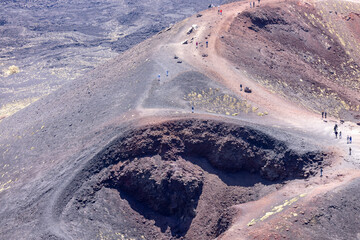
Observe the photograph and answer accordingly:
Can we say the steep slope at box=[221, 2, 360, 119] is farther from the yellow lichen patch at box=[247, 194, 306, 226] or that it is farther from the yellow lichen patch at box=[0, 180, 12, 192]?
the yellow lichen patch at box=[0, 180, 12, 192]

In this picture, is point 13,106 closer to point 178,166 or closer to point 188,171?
point 178,166

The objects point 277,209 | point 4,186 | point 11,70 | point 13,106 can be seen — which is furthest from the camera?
point 11,70

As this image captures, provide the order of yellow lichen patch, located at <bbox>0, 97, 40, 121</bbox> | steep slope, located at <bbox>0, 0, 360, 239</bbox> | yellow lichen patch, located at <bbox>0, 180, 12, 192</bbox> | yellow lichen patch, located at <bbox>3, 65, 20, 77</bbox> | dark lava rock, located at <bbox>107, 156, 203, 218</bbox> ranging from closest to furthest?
steep slope, located at <bbox>0, 0, 360, 239</bbox> < dark lava rock, located at <bbox>107, 156, 203, 218</bbox> < yellow lichen patch, located at <bbox>0, 180, 12, 192</bbox> < yellow lichen patch, located at <bbox>0, 97, 40, 121</bbox> < yellow lichen patch, located at <bbox>3, 65, 20, 77</bbox>

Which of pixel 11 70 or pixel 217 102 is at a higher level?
pixel 217 102

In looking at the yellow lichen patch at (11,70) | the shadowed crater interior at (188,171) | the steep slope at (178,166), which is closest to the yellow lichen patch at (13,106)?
the yellow lichen patch at (11,70)

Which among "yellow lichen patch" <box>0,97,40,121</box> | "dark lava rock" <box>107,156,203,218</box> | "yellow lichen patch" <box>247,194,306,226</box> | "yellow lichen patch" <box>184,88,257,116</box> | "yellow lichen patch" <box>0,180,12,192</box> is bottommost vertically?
"yellow lichen patch" <box>0,97,40,121</box>

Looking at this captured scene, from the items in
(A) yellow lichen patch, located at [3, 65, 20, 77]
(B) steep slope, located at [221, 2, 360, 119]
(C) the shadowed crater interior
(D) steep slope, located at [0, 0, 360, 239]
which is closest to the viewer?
(D) steep slope, located at [0, 0, 360, 239]

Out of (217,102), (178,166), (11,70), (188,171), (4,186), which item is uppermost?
(217,102)

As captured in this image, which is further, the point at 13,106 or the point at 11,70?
the point at 11,70

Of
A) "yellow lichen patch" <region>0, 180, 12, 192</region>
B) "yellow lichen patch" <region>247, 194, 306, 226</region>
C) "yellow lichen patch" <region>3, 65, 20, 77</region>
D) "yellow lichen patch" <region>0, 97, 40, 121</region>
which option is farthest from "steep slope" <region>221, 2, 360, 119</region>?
"yellow lichen patch" <region>3, 65, 20, 77</region>

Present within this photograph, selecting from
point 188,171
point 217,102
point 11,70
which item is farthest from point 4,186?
point 11,70

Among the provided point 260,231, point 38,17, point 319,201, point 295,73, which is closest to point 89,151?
point 260,231

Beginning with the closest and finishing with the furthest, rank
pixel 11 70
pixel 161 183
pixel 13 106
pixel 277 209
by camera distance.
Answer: pixel 277 209 → pixel 161 183 → pixel 13 106 → pixel 11 70
